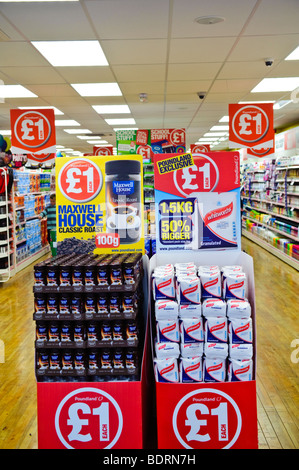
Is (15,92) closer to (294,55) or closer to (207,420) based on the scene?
→ (294,55)

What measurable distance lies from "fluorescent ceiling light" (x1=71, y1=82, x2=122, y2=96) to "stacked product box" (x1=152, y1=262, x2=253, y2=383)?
5.52 meters

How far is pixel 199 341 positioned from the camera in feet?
8.18

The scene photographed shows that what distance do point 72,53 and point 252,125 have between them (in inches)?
140

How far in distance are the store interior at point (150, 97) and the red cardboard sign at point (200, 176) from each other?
2.82 feet

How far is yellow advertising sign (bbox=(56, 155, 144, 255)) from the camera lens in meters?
3.07

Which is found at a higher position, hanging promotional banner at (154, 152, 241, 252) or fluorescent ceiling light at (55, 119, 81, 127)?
fluorescent ceiling light at (55, 119, 81, 127)

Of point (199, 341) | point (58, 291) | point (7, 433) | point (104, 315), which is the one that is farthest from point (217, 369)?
point (7, 433)

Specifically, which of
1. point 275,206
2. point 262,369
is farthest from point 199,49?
point 275,206

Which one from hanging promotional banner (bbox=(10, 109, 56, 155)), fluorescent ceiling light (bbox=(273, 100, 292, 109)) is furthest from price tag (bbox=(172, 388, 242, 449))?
fluorescent ceiling light (bbox=(273, 100, 292, 109))

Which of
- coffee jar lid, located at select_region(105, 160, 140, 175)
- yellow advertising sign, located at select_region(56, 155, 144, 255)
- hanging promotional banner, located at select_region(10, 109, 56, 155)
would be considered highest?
hanging promotional banner, located at select_region(10, 109, 56, 155)

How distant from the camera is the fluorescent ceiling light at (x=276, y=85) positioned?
289 inches

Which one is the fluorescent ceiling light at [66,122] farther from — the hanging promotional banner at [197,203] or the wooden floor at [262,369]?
the hanging promotional banner at [197,203]

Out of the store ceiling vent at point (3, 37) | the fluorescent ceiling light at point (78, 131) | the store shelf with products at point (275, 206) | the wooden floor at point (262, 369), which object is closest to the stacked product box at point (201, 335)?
the wooden floor at point (262, 369)

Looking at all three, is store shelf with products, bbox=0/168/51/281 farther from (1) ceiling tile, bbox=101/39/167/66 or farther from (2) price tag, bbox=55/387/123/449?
(2) price tag, bbox=55/387/123/449
